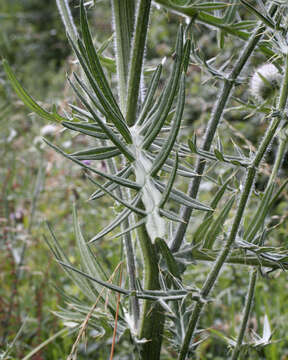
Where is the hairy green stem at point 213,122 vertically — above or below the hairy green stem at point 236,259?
above

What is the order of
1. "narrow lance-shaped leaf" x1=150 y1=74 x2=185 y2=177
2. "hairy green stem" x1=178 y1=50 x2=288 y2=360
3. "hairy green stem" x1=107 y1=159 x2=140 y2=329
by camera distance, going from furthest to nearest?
1. "hairy green stem" x1=107 y1=159 x2=140 y2=329
2. "hairy green stem" x1=178 y1=50 x2=288 y2=360
3. "narrow lance-shaped leaf" x1=150 y1=74 x2=185 y2=177

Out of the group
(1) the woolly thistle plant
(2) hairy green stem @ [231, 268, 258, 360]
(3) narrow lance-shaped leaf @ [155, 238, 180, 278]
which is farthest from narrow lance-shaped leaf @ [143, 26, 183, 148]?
(2) hairy green stem @ [231, 268, 258, 360]

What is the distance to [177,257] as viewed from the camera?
0.57 meters

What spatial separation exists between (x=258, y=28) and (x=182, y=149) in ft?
0.57

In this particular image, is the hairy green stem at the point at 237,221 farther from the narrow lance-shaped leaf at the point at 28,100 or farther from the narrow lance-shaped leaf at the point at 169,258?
the narrow lance-shaped leaf at the point at 28,100

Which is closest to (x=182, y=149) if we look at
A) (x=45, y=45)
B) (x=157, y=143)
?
(x=157, y=143)

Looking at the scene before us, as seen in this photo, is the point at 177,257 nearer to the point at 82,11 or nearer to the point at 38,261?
the point at 82,11

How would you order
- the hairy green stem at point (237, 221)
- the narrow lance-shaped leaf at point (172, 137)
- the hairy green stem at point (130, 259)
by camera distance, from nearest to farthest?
the narrow lance-shaped leaf at point (172, 137) → the hairy green stem at point (237, 221) → the hairy green stem at point (130, 259)

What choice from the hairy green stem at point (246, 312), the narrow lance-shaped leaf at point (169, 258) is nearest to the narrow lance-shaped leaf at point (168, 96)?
the narrow lance-shaped leaf at point (169, 258)

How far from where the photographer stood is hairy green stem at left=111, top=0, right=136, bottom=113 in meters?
0.56

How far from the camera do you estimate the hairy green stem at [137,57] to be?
0.48m

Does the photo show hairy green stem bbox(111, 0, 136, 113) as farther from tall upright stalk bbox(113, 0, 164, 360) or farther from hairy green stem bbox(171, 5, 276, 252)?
hairy green stem bbox(171, 5, 276, 252)

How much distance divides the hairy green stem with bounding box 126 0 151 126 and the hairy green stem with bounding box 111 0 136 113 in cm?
4

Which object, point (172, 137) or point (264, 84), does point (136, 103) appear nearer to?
point (172, 137)
